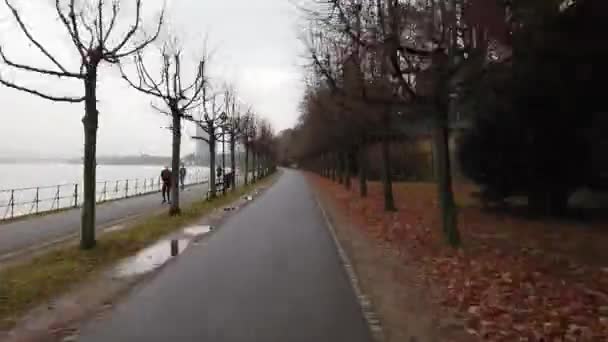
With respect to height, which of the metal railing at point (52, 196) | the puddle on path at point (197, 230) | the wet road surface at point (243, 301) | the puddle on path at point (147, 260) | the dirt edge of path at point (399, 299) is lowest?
the dirt edge of path at point (399, 299)

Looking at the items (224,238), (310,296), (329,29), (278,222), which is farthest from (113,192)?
(310,296)

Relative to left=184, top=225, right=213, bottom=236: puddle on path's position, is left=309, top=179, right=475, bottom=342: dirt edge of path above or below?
below

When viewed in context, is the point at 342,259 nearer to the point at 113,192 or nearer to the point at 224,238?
the point at 224,238

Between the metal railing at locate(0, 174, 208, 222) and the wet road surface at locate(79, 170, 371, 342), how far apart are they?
11.2 metres

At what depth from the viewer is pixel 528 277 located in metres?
8.52

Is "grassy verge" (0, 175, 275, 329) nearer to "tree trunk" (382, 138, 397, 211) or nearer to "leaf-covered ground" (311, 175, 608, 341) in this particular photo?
"leaf-covered ground" (311, 175, 608, 341)

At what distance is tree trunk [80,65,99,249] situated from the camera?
1112 cm

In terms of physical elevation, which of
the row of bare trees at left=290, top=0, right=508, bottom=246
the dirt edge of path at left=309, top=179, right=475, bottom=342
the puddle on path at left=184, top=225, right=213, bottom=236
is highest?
the row of bare trees at left=290, top=0, right=508, bottom=246

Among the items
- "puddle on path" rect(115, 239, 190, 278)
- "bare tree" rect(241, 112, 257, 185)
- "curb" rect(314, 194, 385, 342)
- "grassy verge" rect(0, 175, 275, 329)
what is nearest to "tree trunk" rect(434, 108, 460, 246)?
"curb" rect(314, 194, 385, 342)

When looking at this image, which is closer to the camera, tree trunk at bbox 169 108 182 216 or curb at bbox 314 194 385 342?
curb at bbox 314 194 385 342

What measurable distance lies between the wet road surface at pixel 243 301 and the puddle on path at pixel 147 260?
332 mm

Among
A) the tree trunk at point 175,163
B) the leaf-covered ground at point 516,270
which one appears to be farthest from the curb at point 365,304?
the tree trunk at point 175,163

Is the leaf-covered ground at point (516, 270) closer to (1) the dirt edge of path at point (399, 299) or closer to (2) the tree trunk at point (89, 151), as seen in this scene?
(1) the dirt edge of path at point (399, 299)

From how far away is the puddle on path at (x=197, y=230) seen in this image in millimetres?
14727
